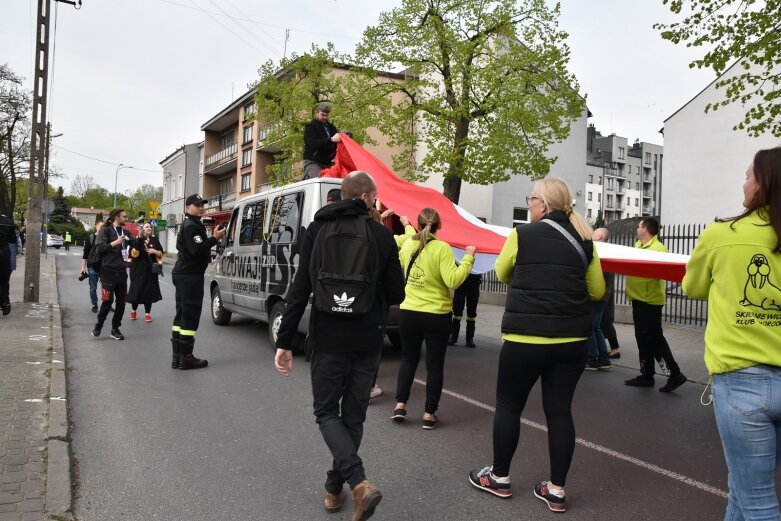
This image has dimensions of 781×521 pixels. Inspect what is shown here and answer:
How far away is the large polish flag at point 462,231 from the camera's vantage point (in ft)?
16.3

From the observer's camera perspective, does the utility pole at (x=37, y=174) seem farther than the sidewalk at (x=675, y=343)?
Yes

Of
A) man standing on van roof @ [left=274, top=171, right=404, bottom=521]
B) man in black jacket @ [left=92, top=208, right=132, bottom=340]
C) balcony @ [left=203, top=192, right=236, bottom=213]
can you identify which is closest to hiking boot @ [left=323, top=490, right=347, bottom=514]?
man standing on van roof @ [left=274, top=171, right=404, bottom=521]

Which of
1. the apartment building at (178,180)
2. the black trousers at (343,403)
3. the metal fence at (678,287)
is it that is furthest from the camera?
the apartment building at (178,180)

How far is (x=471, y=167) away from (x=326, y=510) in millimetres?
16241

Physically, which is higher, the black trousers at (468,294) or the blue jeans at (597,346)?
the black trousers at (468,294)

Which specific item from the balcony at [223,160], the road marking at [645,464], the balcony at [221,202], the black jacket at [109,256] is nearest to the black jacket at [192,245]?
the black jacket at [109,256]

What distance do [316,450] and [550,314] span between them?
2228 mm

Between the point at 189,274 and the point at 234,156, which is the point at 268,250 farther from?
the point at 234,156

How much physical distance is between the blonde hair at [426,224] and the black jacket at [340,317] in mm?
1602

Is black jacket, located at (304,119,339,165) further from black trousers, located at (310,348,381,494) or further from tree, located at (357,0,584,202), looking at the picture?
tree, located at (357,0,584,202)

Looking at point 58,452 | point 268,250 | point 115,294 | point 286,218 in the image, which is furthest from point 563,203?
point 115,294

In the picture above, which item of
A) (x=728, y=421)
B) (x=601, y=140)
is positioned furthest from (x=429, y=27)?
(x=601, y=140)

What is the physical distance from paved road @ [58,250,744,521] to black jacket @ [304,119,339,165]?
110 inches

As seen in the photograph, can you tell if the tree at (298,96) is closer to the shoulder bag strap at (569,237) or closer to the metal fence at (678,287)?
the metal fence at (678,287)
